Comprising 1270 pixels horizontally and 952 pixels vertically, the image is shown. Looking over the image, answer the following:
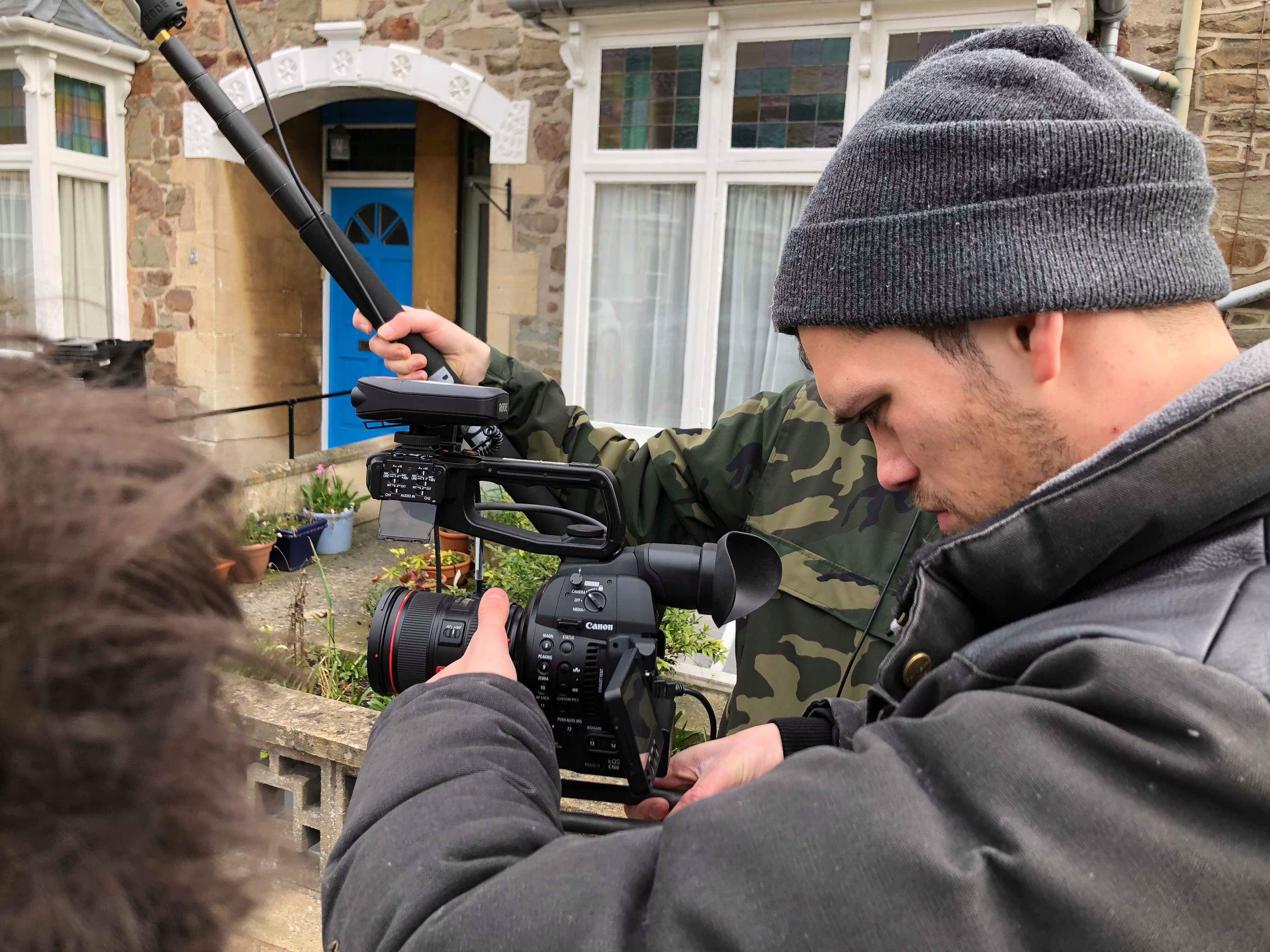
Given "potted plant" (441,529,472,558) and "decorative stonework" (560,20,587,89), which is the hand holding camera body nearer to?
"potted plant" (441,529,472,558)

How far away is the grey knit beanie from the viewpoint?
88 centimetres

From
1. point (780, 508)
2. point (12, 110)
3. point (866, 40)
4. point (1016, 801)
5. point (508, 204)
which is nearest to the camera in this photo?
point (1016, 801)

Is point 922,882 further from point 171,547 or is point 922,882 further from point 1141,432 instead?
point 171,547

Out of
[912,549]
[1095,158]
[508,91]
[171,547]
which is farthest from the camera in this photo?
[508,91]

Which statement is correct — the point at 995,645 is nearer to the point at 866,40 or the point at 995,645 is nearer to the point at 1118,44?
the point at 866,40

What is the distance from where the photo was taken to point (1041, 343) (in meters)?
0.88

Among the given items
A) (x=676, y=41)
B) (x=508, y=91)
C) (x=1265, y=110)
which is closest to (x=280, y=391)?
(x=508, y=91)

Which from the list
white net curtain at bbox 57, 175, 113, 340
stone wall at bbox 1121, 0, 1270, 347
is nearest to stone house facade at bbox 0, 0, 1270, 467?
stone wall at bbox 1121, 0, 1270, 347

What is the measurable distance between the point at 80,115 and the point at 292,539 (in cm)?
385

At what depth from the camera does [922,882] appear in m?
0.66

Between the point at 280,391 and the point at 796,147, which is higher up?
the point at 796,147

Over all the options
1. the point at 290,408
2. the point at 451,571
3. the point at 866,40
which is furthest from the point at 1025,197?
the point at 290,408

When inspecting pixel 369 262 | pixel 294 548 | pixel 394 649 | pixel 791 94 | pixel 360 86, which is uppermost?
pixel 360 86

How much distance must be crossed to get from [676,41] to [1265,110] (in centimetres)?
281
